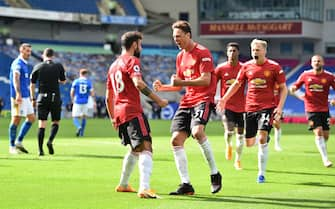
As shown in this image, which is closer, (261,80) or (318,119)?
(261,80)

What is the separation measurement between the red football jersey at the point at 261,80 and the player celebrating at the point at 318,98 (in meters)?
3.23

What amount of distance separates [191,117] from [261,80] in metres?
2.42

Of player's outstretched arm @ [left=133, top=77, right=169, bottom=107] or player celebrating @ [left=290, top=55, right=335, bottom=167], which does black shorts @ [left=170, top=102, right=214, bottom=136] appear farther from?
player celebrating @ [left=290, top=55, right=335, bottom=167]

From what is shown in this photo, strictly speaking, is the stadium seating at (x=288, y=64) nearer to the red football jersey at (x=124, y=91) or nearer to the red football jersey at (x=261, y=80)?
the red football jersey at (x=261, y=80)

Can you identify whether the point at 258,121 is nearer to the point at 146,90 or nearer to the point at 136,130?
the point at 136,130

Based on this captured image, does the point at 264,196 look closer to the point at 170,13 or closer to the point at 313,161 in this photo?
the point at 313,161

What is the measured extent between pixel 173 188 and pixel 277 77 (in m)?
2.91

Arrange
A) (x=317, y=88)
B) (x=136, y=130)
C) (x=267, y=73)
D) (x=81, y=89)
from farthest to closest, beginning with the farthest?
(x=81, y=89), (x=317, y=88), (x=267, y=73), (x=136, y=130)

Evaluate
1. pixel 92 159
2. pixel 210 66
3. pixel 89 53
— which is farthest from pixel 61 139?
pixel 89 53

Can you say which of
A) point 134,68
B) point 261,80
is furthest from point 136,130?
point 261,80

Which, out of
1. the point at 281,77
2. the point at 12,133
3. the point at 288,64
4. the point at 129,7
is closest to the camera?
the point at 281,77

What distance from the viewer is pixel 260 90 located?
1512cm

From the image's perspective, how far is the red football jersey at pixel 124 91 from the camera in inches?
473

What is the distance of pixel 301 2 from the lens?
213ft
